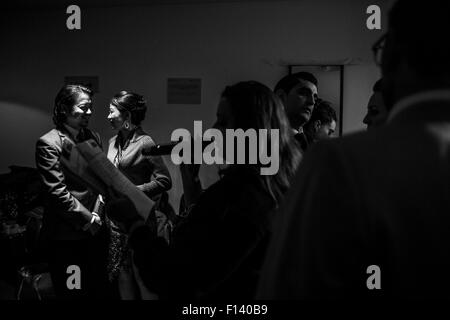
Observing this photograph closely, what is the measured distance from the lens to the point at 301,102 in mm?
1500

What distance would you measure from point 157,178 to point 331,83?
156cm

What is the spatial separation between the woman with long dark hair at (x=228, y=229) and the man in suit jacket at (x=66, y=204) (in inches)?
29.1

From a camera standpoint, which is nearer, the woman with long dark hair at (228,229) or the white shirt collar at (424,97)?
the white shirt collar at (424,97)

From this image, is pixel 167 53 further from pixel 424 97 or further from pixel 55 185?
pixel 424 97

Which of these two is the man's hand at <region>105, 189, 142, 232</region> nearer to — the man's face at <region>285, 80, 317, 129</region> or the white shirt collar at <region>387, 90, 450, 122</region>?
the white shirt collar at <region>387, 90, 450, 122</region>

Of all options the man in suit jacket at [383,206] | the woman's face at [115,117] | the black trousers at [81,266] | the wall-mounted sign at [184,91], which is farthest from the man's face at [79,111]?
the man in suit jacket at [383,206]

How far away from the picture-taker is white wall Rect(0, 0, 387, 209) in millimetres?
2668

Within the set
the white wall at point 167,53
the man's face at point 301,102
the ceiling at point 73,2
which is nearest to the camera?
the man's face at point 301,102

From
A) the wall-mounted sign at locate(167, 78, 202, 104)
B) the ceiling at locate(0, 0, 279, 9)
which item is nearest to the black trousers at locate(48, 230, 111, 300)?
the wall-mounted sign at locate(167, 78, 202, 104)

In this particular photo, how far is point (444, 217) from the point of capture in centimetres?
34

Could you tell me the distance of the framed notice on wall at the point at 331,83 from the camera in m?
2.67

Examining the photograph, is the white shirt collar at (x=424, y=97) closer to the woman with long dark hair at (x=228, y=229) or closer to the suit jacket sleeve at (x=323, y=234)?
the suit jacket sleeve at (x=323, y=234)
